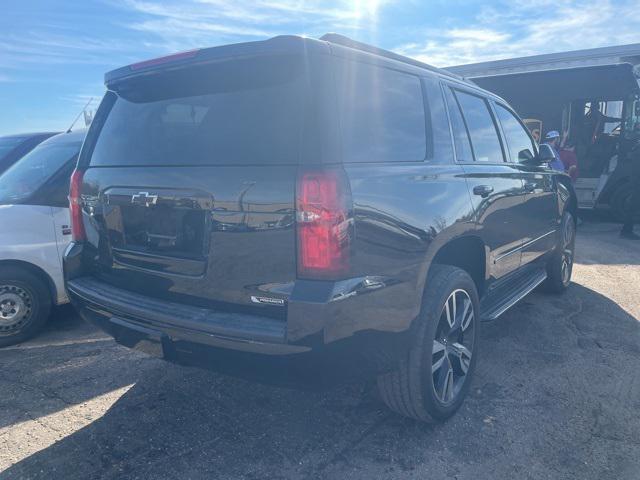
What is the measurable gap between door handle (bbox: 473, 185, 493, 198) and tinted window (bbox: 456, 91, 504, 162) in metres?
0.22

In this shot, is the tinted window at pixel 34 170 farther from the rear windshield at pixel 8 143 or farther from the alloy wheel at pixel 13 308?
the rear windshield at pixel 8 143

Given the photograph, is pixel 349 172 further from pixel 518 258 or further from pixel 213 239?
pixel 518 258

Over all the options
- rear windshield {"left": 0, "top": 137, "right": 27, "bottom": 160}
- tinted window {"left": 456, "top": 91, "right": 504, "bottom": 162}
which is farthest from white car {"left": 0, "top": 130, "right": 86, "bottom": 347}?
tinted window {"left": 456, "top": 91, "right": 504, "bottom": 162}

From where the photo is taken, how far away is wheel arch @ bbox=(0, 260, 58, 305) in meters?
4.00

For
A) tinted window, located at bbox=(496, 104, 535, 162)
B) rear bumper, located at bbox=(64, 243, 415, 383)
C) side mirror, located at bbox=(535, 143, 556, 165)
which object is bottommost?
rear bumper, located at bbox=(64, 243, 415, 383)

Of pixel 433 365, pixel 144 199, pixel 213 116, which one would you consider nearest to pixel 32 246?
pixel 144 199

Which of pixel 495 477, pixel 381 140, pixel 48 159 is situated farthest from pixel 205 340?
pixel 48 159

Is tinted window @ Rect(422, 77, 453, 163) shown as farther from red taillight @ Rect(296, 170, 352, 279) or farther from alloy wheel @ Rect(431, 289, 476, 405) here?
red taillight @ Rect(296, 170, 352, 279)

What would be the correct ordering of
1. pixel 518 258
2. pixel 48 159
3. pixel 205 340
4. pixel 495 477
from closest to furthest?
pixel 205 340 → pixel 495 477 → pixel 518 258 → pixel 48 159

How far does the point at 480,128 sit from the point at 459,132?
0.46 m

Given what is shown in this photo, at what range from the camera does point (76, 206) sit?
2982 mm

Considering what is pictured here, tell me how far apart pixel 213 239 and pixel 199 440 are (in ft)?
3.84

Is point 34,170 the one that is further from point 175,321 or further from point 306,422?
point 306,422

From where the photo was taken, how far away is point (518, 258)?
156 inches
